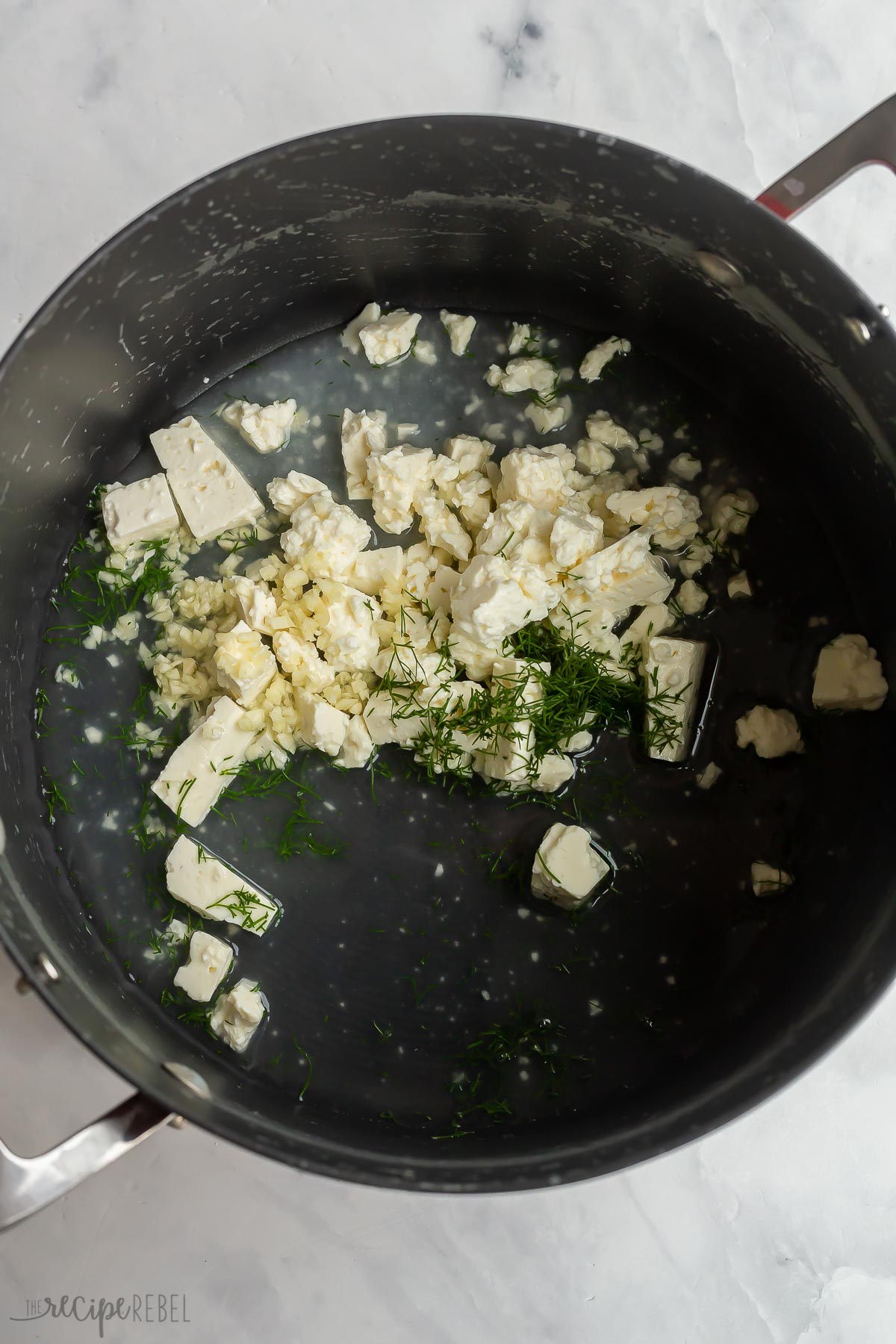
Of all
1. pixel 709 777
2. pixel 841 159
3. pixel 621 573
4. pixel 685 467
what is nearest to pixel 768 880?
pixel 709 777

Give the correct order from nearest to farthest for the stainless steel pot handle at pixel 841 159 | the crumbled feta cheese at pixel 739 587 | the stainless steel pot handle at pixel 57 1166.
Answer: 1. the stainless steel pot handle at pixel 57 1166
2. the stainless steel pot handle at pixel 841 159
3. the crumbled feta cheese at pixel 739 587

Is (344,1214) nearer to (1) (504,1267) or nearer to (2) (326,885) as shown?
(1) (504,1267)

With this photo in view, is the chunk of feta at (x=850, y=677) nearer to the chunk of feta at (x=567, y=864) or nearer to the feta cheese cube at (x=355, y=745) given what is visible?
the chunk of feta at (x=567, y=864)

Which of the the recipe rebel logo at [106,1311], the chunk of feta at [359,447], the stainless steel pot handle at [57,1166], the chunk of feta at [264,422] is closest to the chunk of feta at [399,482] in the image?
the chunk of feta at [359,447]

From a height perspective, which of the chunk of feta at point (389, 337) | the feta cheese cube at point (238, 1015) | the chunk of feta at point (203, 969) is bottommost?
the feta cheese cube at point (238, 1015)

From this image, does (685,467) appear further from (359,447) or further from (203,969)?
(203,969)

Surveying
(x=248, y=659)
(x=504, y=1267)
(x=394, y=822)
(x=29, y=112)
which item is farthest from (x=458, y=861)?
(x=29, y=112)
